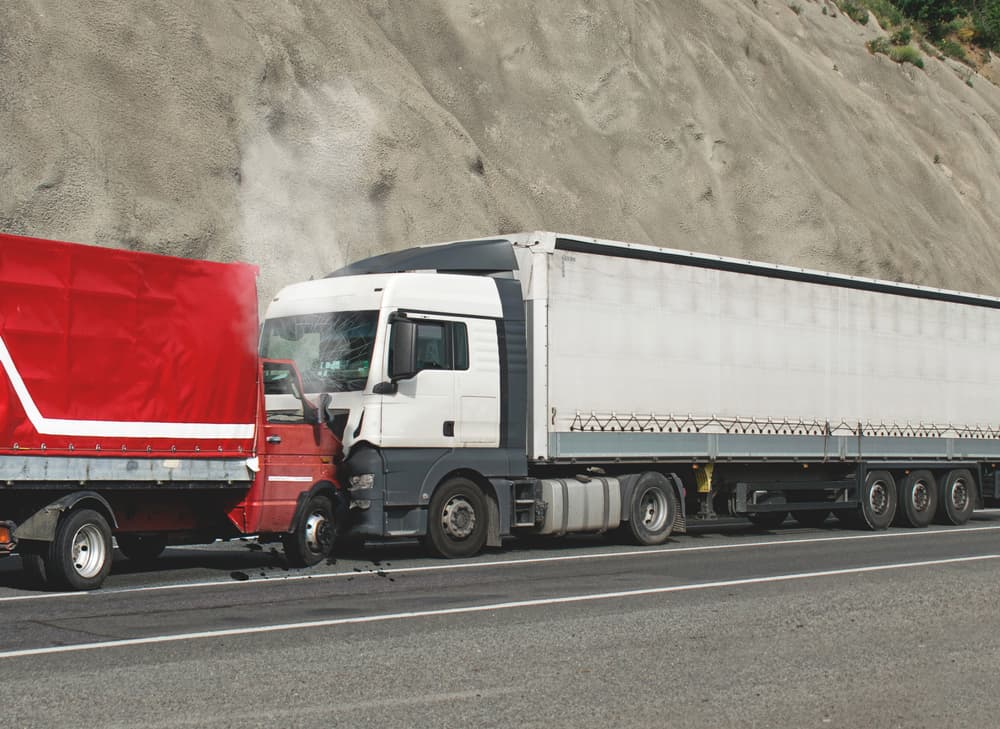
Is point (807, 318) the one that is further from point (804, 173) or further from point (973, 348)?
point (804, 173)

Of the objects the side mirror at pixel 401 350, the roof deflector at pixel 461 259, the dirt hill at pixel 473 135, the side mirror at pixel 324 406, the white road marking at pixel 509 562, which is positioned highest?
the dirt hill at pixel 473 135

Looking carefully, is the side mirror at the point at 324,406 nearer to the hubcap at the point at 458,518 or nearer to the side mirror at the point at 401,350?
the side mirror at the point at 401,350

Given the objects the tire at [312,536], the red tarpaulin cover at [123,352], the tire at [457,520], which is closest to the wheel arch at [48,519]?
the red tarpaulin cover at [123,352]

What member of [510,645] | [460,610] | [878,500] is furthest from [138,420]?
[878,500]

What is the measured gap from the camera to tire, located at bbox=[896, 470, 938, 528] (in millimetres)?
23031

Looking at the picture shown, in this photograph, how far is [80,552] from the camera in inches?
518

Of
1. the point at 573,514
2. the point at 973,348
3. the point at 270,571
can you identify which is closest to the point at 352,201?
the point at 973,348

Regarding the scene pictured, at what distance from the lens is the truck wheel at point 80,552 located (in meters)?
12.8

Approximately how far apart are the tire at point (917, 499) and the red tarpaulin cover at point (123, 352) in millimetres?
12539

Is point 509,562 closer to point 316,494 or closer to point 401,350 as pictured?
point 316,494

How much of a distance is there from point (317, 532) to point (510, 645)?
232 inches

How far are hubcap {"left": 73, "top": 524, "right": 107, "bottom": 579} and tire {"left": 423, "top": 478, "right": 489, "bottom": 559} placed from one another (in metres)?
4.18

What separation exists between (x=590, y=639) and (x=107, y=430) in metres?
5.44

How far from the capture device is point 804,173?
164ft
